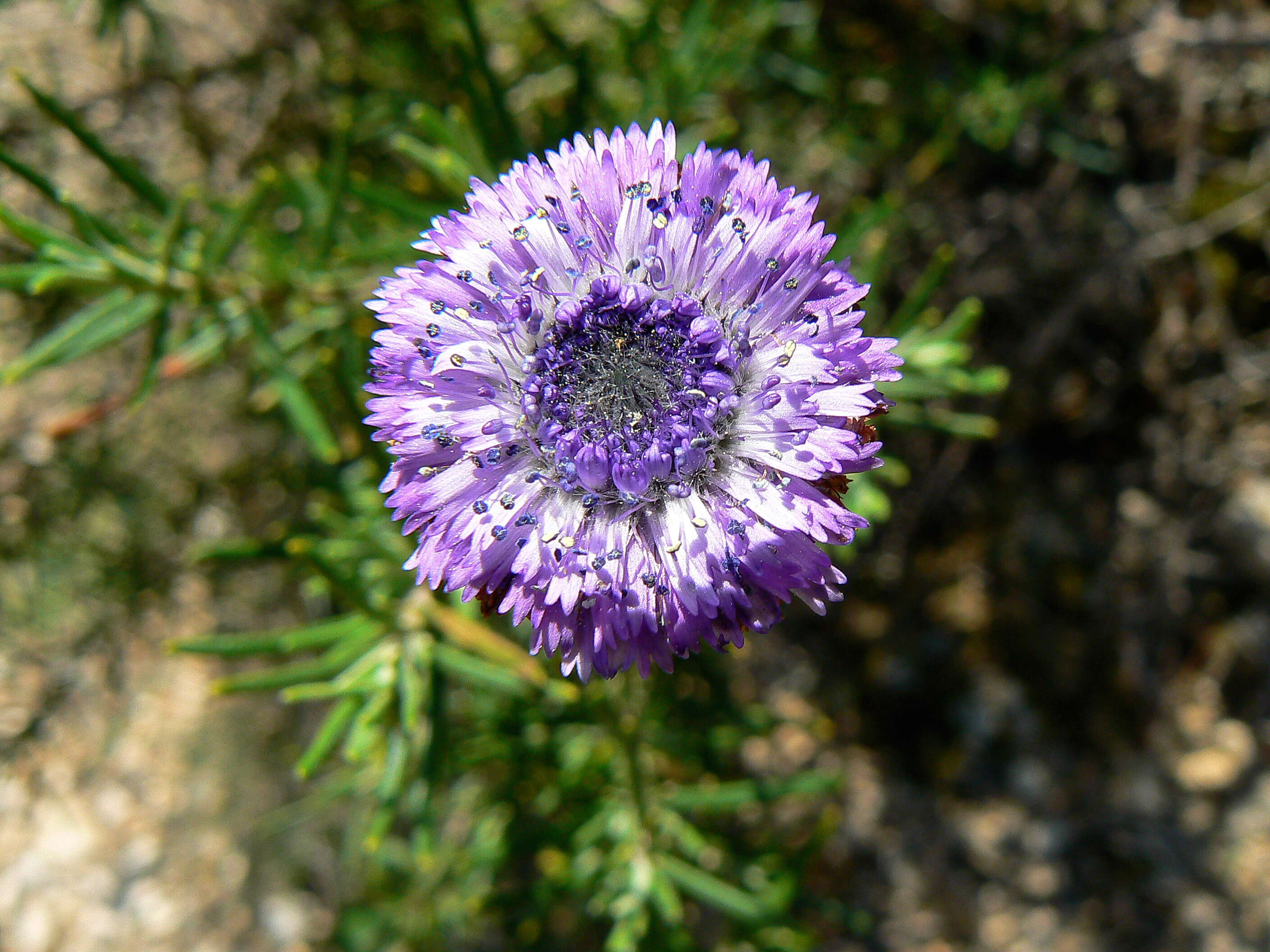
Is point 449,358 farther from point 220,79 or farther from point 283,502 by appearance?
point 220,79

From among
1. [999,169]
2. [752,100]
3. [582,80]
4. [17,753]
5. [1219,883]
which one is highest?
[752,100]

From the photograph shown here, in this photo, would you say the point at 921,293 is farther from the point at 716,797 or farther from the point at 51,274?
the point at 51,274

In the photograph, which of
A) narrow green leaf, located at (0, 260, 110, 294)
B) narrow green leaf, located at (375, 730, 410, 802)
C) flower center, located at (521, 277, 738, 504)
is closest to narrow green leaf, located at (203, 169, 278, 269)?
narrow green leaf, located at (0, 260, 110, 294)

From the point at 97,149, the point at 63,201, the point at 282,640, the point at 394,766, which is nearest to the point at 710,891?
the point at 394,766

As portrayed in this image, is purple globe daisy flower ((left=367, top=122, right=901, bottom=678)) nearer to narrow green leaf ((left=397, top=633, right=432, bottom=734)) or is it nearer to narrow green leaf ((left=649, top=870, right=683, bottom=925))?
narrow green leaf ((left=397, top=633, right=432, bottom=734))

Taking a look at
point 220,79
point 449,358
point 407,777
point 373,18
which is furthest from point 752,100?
point 407,777
